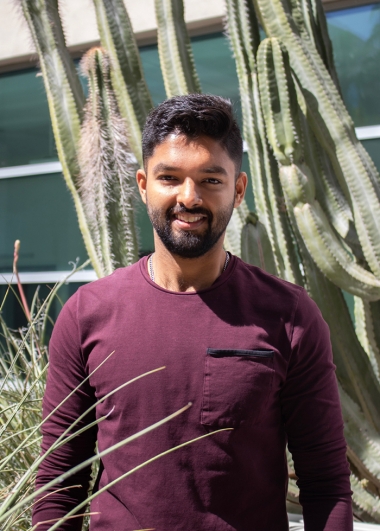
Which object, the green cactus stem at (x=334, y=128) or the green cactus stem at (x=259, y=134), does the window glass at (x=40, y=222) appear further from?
the green cactus stem at (x=334, y=128)

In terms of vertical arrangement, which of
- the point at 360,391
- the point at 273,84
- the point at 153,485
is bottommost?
the point at 360,391

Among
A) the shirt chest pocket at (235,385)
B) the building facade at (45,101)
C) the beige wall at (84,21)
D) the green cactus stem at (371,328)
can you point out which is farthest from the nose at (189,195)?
the beige wall at (84,21)

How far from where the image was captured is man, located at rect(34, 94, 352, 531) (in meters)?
1.31

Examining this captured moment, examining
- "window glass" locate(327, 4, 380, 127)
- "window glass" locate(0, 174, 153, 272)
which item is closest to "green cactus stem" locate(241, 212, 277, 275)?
"window glass" locate(327, 4, 380, 127)

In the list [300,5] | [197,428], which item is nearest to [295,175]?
[300,5]

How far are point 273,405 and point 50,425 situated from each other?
51 centimetres

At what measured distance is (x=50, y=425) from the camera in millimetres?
1436

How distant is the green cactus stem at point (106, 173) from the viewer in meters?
2.85

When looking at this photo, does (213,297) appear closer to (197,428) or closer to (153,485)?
(197,428)

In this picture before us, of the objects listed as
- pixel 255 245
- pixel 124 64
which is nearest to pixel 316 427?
pixel 255 245

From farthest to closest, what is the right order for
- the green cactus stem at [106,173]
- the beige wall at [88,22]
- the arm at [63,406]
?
the beige wall at [88,22], the green cactus stem at [106,173], the arm at [63,406]

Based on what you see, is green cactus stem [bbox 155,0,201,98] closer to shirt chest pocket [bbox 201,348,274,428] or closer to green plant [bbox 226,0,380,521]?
green plant [bbox 226,0,380,521]

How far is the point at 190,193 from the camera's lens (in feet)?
4.42

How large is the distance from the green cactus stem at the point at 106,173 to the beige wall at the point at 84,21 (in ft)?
7.25
